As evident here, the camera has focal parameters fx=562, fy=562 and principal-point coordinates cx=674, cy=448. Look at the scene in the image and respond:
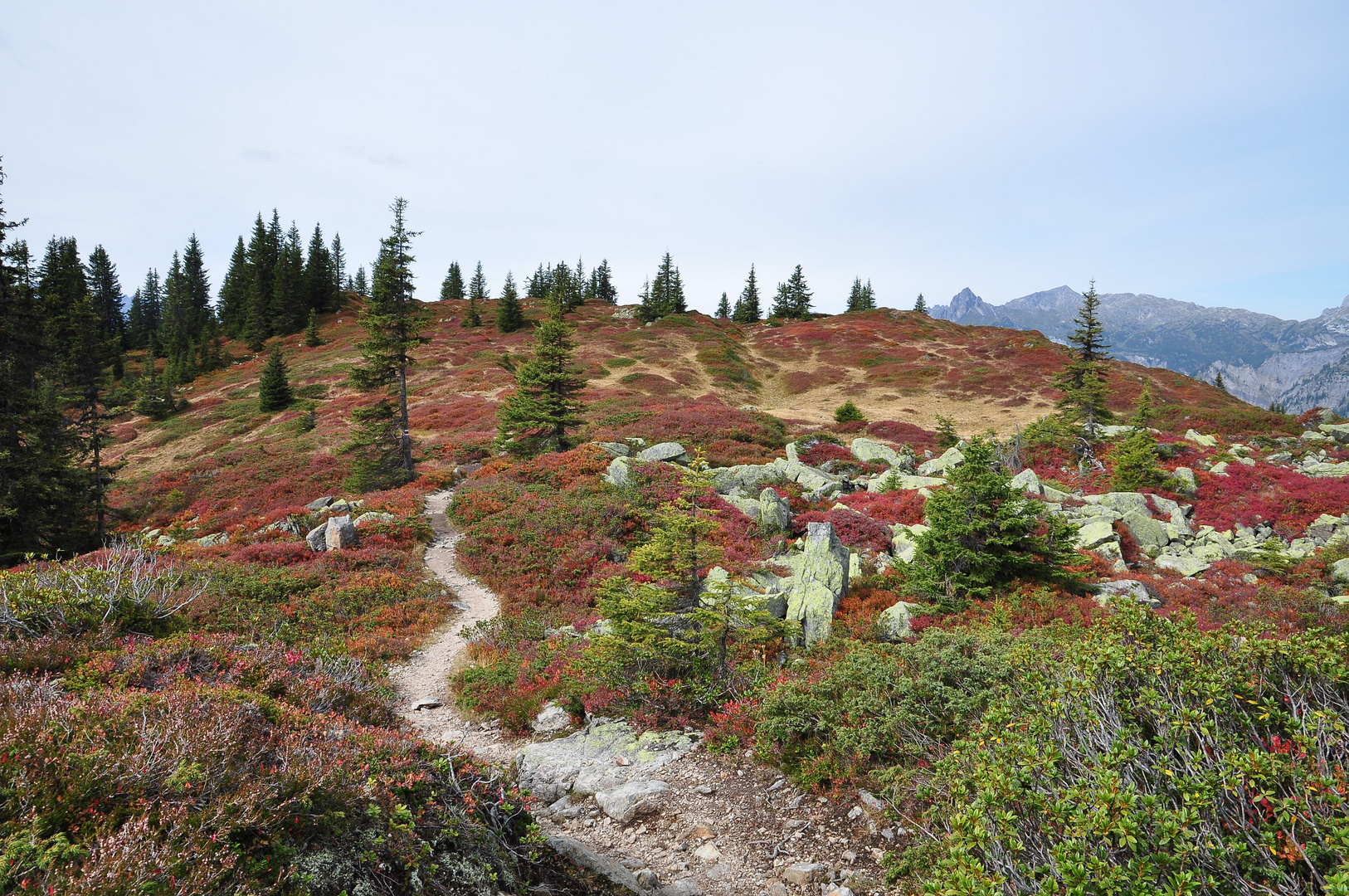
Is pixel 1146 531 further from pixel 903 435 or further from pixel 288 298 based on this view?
pixel 288 298

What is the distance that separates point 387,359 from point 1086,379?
118 feet

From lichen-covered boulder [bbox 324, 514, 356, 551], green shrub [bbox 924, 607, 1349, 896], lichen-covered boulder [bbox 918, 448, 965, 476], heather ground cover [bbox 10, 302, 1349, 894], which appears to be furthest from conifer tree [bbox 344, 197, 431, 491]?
green shrub [bbox 924, 607, 1349, 896]

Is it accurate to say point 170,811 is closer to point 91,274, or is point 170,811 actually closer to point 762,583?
point 762,583

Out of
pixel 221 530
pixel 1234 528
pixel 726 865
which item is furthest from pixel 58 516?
pixel 1234 528

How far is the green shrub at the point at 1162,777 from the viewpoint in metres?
3.12

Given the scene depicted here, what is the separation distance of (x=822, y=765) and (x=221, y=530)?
24994 mm

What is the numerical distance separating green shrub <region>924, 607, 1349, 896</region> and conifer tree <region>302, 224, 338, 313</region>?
3788 inches

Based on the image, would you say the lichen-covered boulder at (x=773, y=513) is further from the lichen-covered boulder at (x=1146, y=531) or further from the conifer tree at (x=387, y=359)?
the conifer tree at (x=387, y=359)

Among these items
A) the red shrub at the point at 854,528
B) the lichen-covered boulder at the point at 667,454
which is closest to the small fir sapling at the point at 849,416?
the lichen-covered boulder at the point at 667,454

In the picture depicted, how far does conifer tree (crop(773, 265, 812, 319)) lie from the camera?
9388cm

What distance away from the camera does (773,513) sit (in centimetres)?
1778

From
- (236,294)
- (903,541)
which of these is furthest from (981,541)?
(236,294)

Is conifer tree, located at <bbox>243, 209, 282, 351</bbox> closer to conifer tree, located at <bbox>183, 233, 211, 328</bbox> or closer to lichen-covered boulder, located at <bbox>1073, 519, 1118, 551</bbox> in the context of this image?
conifer tree, located at <bbox>183, 233, 211, 328</bbox>

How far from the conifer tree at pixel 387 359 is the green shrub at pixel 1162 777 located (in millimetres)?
26341
